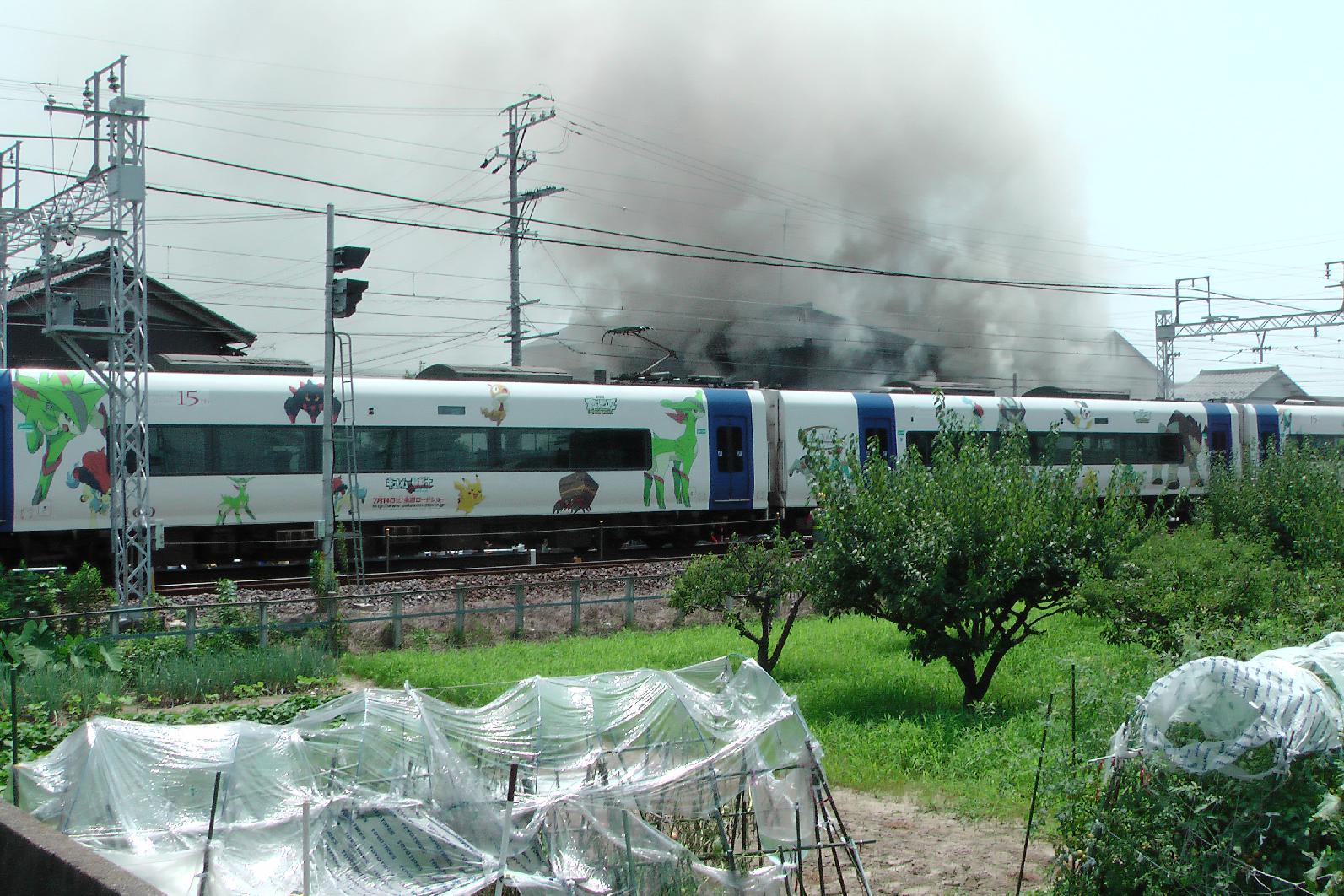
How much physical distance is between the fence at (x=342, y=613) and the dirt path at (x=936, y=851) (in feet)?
22.6

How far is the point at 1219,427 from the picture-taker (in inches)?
1089

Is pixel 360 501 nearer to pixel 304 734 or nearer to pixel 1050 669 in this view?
pixel 1050 669

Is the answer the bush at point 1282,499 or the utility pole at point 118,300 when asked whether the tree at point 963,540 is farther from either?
the utility pole at point 118,300

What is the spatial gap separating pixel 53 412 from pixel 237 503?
2582mm

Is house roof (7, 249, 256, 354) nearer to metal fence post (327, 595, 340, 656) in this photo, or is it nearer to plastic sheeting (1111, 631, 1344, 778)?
metal fence post (327, 595, 340, 656)

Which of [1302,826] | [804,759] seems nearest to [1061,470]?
[804,759]

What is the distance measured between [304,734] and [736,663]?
508 cm

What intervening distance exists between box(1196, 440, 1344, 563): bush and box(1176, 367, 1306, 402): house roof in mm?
37689

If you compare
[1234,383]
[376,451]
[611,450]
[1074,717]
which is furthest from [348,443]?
[1234,383]

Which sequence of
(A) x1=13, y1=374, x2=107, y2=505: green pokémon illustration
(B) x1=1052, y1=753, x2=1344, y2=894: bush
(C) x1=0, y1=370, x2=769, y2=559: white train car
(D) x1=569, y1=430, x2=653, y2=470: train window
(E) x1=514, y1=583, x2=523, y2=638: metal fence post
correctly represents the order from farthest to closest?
(D) x1=569, y1=430, x2=653, y2=470: train window
(C) x1=0, y1=370, x2=769, y2=559: white train car
(A) x1=13, y1=374, x2=107, y2=505: green pokémon illustration
(E) x1=514, y1=583, x2=523, y2=638: metal fence post
(B) x1=1052, y1=753, x2=1344, y2=894: bush

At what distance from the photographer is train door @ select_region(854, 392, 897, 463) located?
22.2 m

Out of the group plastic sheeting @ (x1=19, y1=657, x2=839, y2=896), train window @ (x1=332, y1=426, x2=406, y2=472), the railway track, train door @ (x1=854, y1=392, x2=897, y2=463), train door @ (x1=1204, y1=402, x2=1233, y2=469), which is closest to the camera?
plastic sheeting @ (x1=19, y1=657, x2=839, y2=896)

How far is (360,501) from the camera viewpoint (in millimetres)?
17312

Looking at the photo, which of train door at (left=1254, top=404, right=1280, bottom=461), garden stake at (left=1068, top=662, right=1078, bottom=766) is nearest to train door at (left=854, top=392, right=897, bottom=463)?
train door at (left=1254, top=404, right=1280, bottom=461)
